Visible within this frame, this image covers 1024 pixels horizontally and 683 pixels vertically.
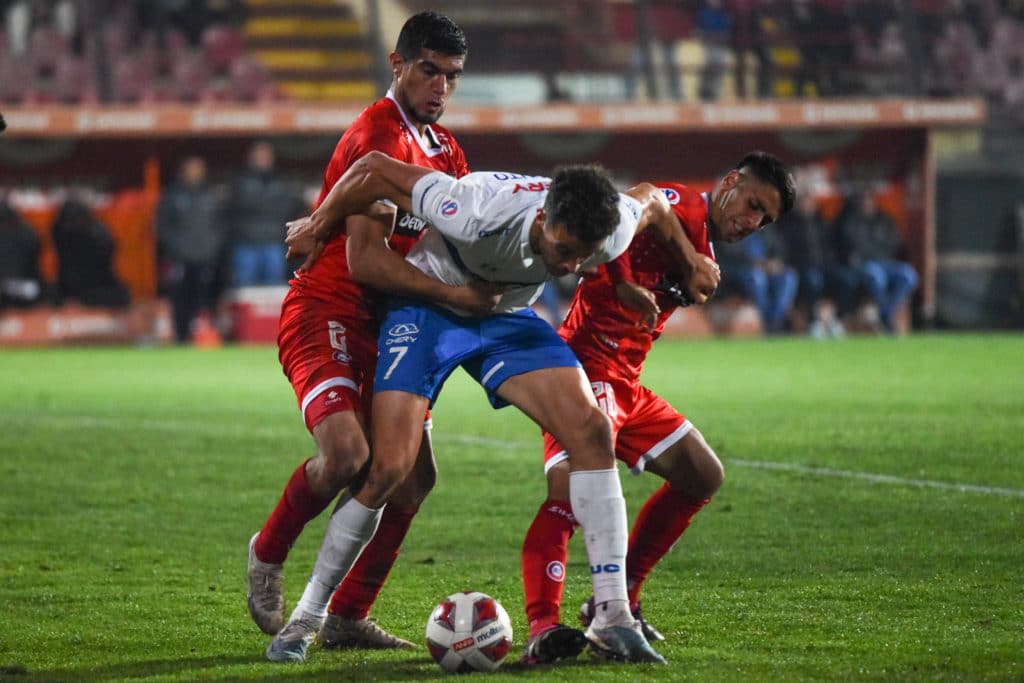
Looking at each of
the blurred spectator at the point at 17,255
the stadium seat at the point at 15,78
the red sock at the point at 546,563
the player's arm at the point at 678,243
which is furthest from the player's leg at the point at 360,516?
the stadium seat at the point at 15,78

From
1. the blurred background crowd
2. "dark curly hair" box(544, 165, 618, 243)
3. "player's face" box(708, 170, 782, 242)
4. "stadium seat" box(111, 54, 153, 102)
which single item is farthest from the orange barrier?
"dark curly hair" box(544, 165, 618, 243)

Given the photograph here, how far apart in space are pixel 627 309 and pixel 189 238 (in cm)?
1767

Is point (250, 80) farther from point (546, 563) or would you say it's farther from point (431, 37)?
point (546, 563)

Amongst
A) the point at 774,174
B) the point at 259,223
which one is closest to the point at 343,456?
the point at 774,174

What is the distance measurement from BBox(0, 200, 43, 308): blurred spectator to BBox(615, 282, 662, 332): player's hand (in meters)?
18.9

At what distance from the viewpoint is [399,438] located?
498 centimetres

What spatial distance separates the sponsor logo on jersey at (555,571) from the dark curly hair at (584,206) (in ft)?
3.58

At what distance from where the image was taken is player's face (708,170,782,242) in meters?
5.61

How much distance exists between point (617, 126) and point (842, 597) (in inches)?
740

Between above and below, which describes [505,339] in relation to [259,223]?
above

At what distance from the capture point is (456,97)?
2506 cm

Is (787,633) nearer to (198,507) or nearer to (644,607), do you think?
(644,607)

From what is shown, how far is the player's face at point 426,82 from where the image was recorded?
5496 mm

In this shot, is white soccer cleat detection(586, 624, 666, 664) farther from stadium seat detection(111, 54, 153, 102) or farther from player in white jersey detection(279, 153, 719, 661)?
stadium seat detection(111, 54, 153, 102)
